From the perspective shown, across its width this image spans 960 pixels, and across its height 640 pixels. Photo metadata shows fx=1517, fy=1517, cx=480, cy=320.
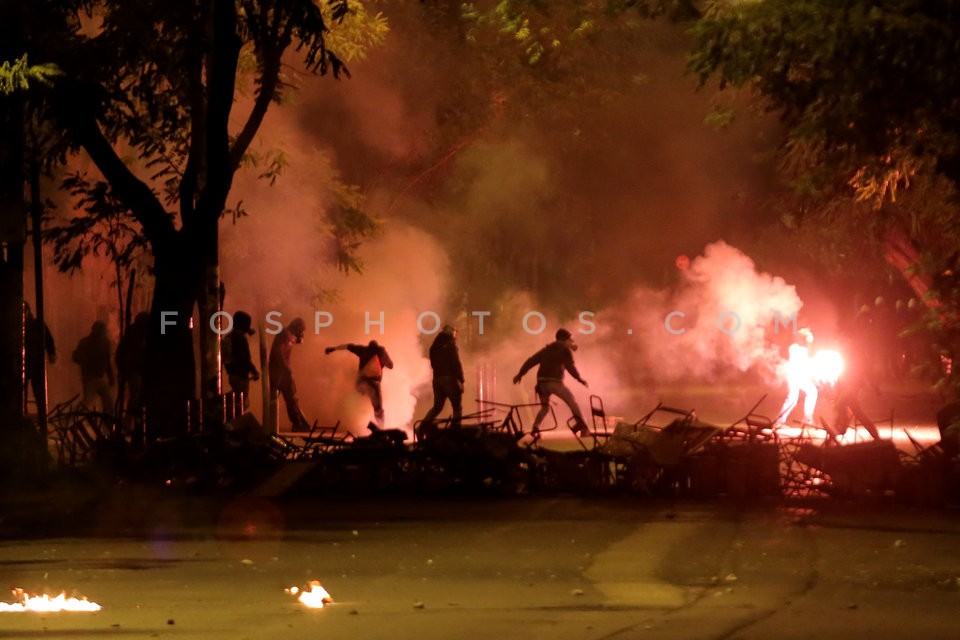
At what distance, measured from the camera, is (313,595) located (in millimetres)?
8078

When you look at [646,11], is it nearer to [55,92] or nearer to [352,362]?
[55,92]

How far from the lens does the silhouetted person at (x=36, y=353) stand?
14352 millimetres

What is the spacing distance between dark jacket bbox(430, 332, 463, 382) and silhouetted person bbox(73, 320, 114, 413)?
168 inches

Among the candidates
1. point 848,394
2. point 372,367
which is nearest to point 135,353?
point 372,367

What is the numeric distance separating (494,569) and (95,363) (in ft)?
37.5

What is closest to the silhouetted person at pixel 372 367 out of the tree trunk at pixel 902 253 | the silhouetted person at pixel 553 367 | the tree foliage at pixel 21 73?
the silhouetted person at pixel 553 367

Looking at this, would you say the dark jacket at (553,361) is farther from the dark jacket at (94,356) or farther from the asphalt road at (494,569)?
the asphalt road at (494,569)

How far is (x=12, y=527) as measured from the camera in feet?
37.5

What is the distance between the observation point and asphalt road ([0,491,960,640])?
23.9ft

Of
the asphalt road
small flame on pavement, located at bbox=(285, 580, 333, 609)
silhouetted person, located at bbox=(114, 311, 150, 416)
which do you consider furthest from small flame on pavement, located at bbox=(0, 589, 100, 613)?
silhouetted person, located at bbox=(114, 311, 150, 416)

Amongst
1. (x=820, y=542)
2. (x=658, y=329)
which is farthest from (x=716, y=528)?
(x=658, y=329)

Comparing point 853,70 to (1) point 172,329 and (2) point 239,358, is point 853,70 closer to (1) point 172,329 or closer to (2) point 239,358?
(1) point 172,329

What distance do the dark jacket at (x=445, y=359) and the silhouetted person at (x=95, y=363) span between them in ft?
14.0

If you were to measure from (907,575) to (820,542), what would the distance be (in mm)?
1352
